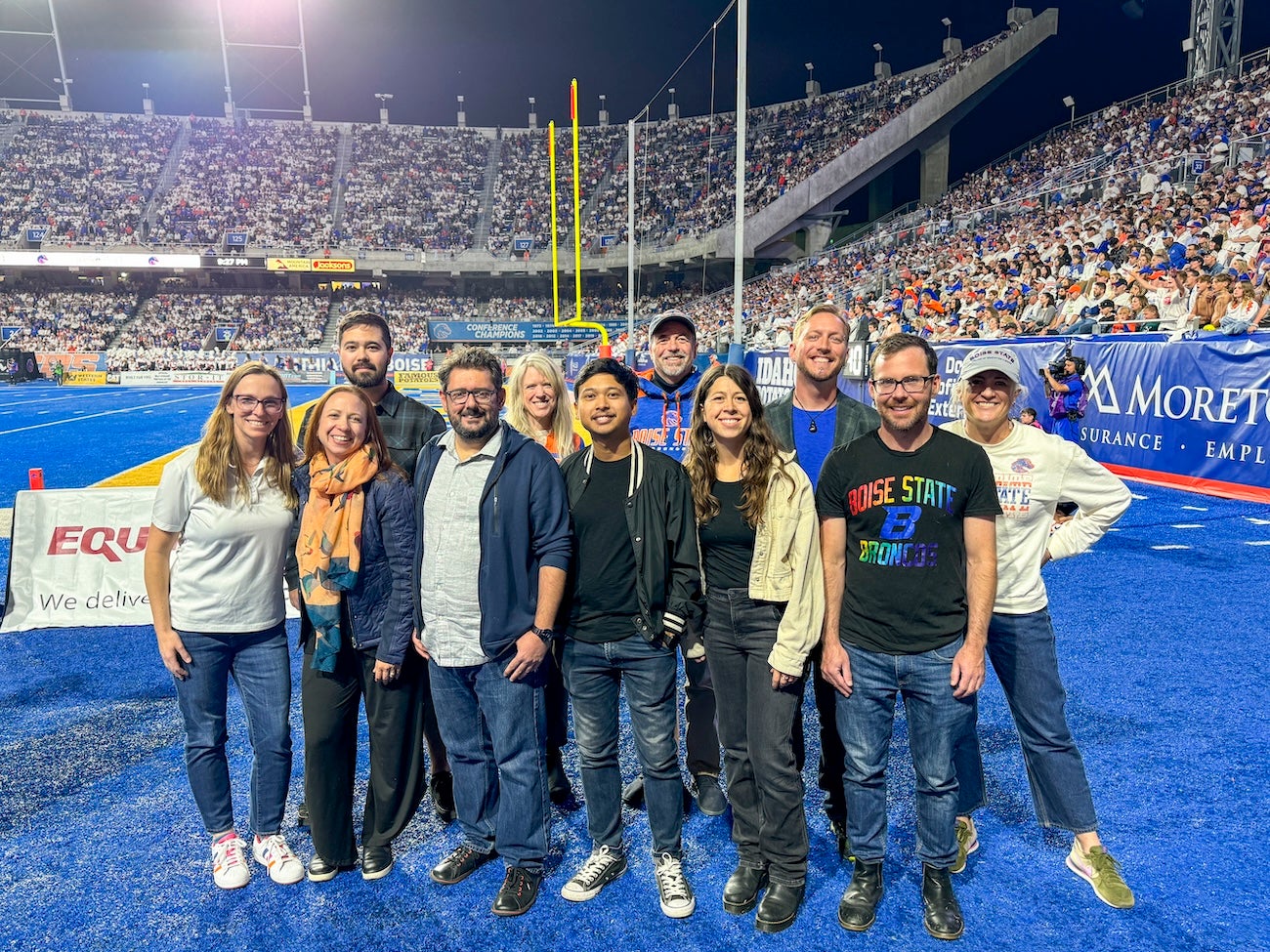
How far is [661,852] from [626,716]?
4.82ft

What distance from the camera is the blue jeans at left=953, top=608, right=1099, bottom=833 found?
2.86 meters

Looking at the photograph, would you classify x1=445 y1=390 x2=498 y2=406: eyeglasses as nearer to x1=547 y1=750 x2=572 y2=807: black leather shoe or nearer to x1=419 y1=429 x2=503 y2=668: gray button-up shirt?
x1=419 y1=429 x2=503 y2=668: gray button-up shirt

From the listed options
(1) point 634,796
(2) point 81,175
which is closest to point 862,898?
(1) point 634,796

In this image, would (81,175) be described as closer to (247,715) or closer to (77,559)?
(77,559)

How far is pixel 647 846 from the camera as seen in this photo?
10.7ft

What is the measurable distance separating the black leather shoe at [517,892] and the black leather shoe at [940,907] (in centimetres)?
140

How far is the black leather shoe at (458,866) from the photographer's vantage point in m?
2.99

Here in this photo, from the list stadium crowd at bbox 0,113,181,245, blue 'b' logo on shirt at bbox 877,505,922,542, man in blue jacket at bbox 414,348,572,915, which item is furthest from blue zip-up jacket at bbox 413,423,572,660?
stadium crowd at bbox 0,113,181,245

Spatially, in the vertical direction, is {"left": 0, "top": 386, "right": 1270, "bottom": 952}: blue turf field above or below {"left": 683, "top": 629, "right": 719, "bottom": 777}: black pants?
below

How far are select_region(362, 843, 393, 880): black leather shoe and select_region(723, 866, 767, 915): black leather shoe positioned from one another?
1.32 m

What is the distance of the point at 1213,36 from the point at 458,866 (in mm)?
34243

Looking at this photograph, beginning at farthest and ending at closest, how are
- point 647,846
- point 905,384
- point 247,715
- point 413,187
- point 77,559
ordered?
point 413,187 < point 77,559 < point 647,846 < point 247,715 < point 905,384

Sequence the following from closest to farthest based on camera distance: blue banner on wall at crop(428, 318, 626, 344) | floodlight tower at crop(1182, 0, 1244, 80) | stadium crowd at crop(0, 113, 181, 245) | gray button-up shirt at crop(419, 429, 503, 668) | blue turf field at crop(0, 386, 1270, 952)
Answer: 1. blue turf field at crop(0, 386, 1270, 952)
2. gray button-up shirt at crop(419, 429, 503, 668)
3. floodlight tower at crop(1182, 0, 1244, 80)
4. blue banner on wall at crop(428, 318, 626, 344)
5. stadium crowd at crop(0, 113, 181, 245)

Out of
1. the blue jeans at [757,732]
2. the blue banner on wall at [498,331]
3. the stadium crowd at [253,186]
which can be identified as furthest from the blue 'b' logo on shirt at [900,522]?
the stadium crowd at [253,186]
